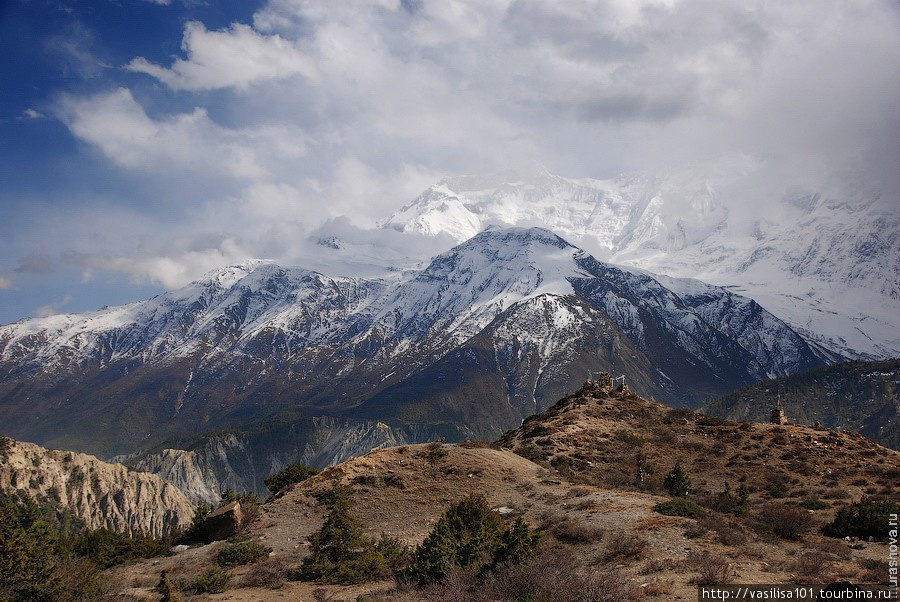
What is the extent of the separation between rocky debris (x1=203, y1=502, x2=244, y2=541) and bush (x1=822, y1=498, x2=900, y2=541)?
3498 centimetres

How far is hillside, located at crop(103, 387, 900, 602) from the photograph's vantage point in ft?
87.2

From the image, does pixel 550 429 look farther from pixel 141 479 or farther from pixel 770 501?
pixel 141 479

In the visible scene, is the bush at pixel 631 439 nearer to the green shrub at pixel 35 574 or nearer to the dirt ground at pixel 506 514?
the dirt ground at pixel 506 514

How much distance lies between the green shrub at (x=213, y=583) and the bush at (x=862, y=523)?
30508 millimetres

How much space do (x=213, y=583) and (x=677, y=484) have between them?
32.3 m

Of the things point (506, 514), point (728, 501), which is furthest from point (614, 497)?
point (728, 501)

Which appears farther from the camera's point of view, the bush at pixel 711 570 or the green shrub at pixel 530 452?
the green shrub at pixel 530 452

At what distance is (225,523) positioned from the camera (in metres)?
42.3

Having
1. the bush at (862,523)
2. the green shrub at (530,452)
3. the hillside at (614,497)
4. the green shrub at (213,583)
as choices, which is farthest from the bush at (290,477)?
the bush at (862,523)

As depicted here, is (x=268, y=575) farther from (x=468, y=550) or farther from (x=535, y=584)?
(x=535, y=584)

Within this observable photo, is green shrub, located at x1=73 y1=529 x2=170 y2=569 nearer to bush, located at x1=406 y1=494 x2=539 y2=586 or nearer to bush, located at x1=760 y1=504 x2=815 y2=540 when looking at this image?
bush, located at x1=406 y1=494 x2=539 y2=586

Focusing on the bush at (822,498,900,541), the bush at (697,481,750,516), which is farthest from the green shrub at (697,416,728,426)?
the bush at (822,498,900,541)

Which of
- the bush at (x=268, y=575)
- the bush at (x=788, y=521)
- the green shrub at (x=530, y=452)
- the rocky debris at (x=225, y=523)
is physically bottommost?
the bush at (x=788, y=521)

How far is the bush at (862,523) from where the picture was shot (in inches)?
1254
